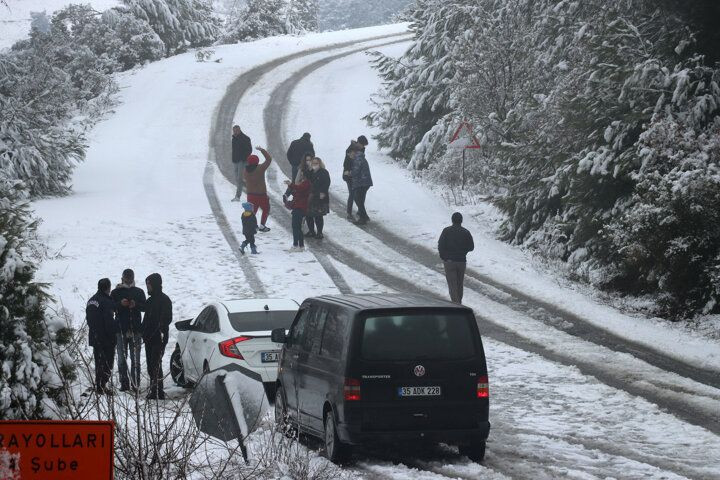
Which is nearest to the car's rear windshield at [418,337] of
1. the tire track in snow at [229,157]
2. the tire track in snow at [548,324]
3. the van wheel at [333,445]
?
the van wheel at [333,445]

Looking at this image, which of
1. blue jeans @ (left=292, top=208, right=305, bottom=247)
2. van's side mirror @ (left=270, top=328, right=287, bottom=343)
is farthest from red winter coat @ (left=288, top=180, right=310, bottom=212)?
van's side mirror @ (left=270, top=328, right=287, bottom=343)

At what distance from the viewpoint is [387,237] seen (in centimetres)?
2511

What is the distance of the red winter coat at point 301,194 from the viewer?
23.6 metres

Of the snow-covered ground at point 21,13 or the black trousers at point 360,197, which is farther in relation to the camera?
the snow-covered ground at point 21,13

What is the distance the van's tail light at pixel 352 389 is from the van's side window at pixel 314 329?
3.59ft

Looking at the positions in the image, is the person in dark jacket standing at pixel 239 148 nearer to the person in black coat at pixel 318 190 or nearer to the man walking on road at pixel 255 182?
the man walking on road at pixel 255 182

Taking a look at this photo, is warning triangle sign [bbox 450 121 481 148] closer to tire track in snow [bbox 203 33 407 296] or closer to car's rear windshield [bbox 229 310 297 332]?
tire track in snow [bbox 203 33 407 296]

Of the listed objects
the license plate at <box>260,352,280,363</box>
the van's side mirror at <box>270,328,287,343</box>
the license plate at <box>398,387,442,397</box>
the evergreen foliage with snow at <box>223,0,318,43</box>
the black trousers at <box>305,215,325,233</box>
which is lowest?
the black trousers at <box>305,215,325,233</box>

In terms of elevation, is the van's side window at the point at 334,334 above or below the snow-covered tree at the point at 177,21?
below

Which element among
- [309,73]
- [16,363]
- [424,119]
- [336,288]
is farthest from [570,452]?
[309,73]

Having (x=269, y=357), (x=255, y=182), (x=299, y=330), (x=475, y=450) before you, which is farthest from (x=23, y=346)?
(x=255, y=182)

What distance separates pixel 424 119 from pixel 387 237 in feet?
32.9

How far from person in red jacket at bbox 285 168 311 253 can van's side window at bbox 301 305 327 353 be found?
38.1 ft

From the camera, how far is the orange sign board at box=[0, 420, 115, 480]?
4.03 metres
